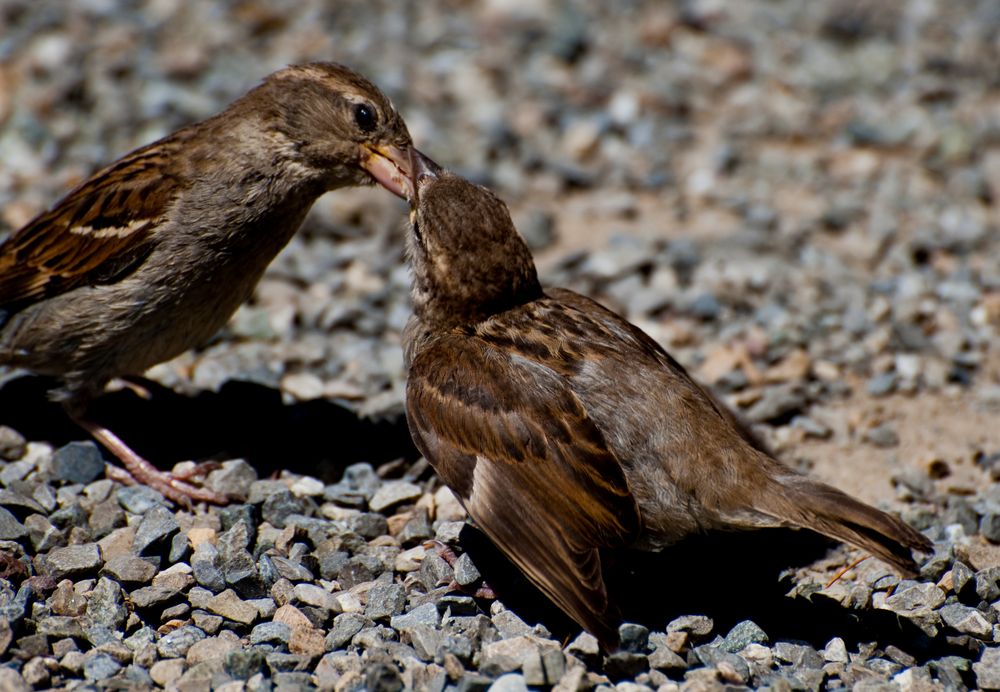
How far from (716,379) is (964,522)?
64.6 inches

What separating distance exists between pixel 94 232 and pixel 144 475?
3.73 feet

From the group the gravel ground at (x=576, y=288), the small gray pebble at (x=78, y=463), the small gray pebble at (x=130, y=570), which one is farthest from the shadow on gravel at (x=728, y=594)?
the small gray pebble at (x=78, y=463)

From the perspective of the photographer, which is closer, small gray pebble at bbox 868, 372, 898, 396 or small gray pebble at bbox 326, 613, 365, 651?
small gray pebble at bbox 326, 613, 365, 651

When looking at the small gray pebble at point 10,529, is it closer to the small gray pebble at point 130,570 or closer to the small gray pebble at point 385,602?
the small gray pebble at point 130,570

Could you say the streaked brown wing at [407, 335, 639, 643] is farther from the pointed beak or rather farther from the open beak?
the open beak

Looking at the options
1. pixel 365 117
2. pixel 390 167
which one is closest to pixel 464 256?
pixel 390 167

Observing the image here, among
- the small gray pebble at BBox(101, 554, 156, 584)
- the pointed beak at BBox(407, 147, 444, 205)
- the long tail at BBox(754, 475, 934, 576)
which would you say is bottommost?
the long tail at BBox(754, 475, 934, 576)

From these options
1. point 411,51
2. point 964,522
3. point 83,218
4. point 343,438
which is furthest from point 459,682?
point 411,51

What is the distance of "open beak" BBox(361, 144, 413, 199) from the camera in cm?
559

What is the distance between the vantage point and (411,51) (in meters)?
10.5

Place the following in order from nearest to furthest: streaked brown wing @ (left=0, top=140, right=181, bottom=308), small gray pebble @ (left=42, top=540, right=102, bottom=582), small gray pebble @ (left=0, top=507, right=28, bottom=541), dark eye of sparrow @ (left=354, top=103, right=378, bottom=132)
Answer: small gray pebble @ (left=42, top=540, right=102, bottom=582) < small gray pebble @ (left=0, top=507, right=28, bottom=541) < streaked brown wing @ (left=0, top=140, right=181, bottom=308) < dark eye of sparrow @ (left=354, top=103, right=378, bottom=132)

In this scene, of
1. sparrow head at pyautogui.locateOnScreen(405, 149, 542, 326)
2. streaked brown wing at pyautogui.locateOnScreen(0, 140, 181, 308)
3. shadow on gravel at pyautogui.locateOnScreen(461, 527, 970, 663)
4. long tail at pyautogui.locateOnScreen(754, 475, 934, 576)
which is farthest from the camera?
streaked brown wing at pyautogui.locateOnScreen(0, 140, 181, 308)

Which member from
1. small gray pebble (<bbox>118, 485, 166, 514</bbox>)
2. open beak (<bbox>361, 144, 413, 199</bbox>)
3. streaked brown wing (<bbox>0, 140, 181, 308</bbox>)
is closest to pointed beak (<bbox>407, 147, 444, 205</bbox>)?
open beak (<bbox>361, 144, 413, 199</bbox>)

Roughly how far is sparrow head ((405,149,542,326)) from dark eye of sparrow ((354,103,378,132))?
25.9 inches
